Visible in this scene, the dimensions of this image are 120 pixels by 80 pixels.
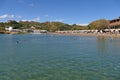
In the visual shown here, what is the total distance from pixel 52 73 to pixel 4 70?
14.6 feet

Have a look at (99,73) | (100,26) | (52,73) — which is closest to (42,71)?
(52,73)

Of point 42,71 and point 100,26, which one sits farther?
point 100,26

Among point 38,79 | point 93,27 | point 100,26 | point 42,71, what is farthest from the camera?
point 93,27

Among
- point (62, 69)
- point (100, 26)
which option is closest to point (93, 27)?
point (100, 26)

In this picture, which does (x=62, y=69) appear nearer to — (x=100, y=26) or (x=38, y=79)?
(x=38, y=79)

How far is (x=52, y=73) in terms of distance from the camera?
781 inches

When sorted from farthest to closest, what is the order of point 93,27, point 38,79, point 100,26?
1. point 93,27
2. point 100,26
3. point 38,79

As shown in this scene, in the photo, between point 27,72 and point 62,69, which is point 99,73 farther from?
point 27,72

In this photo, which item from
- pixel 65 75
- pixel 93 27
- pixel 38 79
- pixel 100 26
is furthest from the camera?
pixel 93 27

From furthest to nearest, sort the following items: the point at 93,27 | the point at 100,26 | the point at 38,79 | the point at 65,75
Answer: the point at 93,27 < the point at 100,26 < the point at 65,75 < the point at 38,79

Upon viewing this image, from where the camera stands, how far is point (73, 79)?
1780 centimetres

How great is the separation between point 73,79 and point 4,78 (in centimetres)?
494

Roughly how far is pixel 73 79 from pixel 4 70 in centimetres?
676

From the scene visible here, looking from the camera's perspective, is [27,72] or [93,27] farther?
[93,27]
